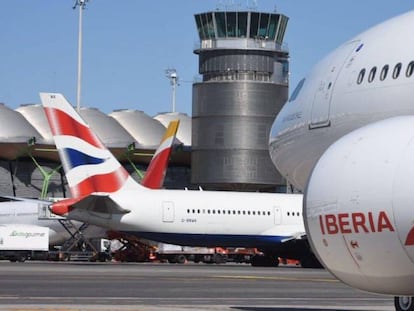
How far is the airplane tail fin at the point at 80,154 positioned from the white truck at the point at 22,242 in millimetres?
14500

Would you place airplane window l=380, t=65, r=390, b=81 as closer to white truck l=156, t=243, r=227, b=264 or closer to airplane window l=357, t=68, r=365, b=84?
airplane window l=357, t=68, r=365, b=84

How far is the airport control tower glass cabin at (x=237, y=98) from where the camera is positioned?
95688 millimetres

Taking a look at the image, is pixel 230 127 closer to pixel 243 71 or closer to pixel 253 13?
pixel 243 71

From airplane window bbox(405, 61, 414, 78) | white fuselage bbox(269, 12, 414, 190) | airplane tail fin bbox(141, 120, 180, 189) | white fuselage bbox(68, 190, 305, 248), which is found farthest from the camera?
airplane tail fin bbox(141, 120, 180, 189)

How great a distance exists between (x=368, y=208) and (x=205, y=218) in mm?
41116

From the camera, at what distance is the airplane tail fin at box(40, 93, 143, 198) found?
1946 inches

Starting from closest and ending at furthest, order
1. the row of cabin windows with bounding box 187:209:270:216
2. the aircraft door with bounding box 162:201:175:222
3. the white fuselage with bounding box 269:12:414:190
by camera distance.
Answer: the white fuselage with bounding box 269:12:414:190 < the aircraft door with bounding box 162:201:175:222 < the row of cabin windows with bounding box 187:209:270:216

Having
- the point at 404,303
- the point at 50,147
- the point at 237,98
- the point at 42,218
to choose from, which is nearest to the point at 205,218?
the point at 42,218

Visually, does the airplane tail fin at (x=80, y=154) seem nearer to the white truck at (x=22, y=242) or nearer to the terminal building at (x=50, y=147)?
the white truck at (x=22, y=242)

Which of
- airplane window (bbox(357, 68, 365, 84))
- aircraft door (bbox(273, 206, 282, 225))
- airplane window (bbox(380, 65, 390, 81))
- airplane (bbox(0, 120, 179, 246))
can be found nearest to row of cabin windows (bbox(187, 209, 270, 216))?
aircraft door (bbox(273, 206, 282, 225))

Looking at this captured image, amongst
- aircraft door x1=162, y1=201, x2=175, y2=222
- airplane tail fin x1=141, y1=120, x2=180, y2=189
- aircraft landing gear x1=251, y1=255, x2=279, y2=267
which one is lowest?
aircraft landing gear x1=251, y1=255, x2=279, y2=267

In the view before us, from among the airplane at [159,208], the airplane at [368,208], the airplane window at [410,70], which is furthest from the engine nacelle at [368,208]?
the airplane at [159,208]

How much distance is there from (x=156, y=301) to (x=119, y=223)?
3139cm

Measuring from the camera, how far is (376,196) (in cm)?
1211
